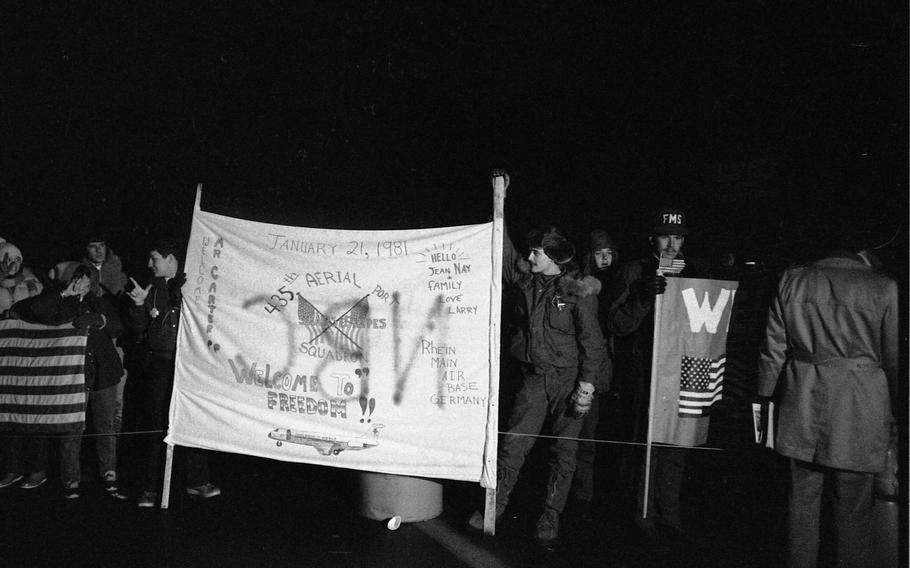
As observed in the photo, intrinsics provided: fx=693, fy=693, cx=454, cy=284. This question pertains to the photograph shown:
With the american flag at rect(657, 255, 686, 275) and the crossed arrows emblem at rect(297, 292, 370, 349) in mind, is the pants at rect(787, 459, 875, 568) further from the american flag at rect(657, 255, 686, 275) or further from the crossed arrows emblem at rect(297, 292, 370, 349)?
the crossed arrows emblem at rect(297, 292, 370, 349)

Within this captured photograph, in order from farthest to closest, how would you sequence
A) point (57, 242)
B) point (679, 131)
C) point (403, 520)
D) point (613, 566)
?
point (57, 242) < point (679, 131) < point (403, 520) < point (613, 566)

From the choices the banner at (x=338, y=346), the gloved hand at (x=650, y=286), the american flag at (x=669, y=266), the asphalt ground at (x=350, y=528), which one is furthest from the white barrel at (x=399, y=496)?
the american flag at (x=669, y=266)

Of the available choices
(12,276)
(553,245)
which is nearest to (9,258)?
(12,276)

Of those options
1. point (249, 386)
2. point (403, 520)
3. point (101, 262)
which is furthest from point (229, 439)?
point (101, 262)

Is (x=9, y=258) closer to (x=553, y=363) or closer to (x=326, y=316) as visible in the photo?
(x=326, y=316)

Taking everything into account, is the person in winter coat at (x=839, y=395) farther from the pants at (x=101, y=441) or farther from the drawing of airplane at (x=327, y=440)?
the pants at (x=101, y=441)

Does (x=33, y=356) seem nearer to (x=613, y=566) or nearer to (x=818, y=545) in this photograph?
(x=613, y=566)

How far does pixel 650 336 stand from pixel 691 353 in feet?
1.08

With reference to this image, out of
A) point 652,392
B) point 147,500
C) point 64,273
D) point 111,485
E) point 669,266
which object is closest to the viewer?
point 652,392

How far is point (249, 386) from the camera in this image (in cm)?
486

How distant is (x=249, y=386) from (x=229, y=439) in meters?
0.40

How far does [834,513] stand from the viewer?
3.77 metres

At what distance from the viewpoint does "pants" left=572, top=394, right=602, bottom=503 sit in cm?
537

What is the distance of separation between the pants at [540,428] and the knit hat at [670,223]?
1.20m
